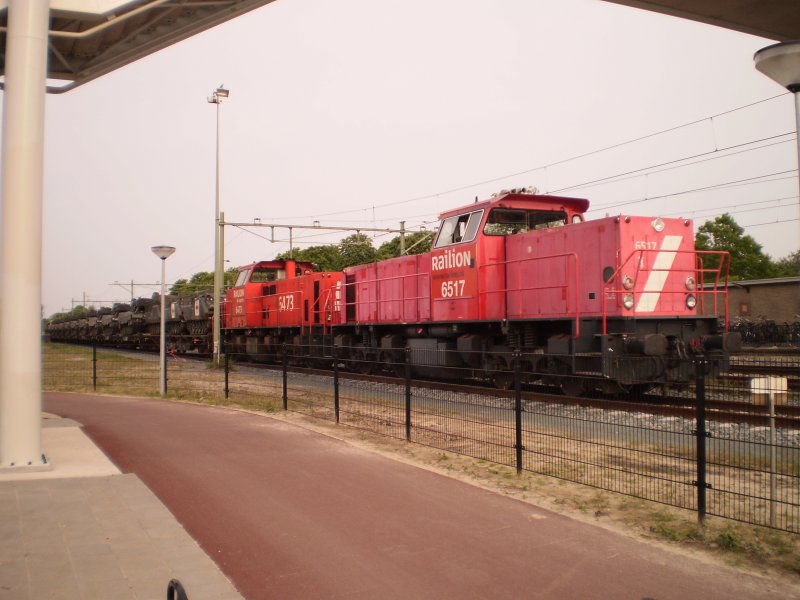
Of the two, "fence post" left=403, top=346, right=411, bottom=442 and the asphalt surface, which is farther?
"fence post" left=403, top=346, right=411, bottom=442

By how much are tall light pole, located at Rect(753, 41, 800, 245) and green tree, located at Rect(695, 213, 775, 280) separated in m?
Answer: 56.4

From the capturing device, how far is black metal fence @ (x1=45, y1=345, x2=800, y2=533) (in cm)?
584

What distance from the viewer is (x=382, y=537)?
17.7ft

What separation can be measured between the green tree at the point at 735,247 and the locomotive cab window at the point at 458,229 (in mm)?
47084

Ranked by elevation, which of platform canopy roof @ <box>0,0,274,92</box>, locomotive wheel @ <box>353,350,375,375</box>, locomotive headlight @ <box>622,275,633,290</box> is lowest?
locomotive wheel @ <box>353,350,375,375</box>

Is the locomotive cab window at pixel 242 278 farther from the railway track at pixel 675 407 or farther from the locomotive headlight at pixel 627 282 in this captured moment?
the locomotive headlight at pixel 627 282

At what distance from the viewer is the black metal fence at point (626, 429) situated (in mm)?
5844

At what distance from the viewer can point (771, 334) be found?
28078 millimetres

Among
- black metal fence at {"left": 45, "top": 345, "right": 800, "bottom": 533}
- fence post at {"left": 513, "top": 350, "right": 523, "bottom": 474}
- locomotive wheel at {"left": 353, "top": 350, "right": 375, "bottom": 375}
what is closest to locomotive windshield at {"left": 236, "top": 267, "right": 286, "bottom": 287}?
locomotive wheel at {"left": 353, "top": 350, "right": 375, "bottom": 375}

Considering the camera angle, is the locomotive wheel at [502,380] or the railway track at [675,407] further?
the locomotive wheel at [502,380]

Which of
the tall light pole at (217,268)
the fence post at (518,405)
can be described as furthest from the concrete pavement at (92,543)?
the tall light pole at (217,268)

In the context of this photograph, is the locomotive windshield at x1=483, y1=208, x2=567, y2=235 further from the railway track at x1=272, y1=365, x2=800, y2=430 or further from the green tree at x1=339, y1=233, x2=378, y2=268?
the green tree at x1=339, y1=233, x2=378, y2=268

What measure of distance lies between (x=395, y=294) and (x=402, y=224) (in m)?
15.2

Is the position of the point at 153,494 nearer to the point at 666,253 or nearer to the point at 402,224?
the point at 666,253
